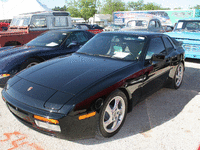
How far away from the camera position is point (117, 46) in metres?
3.45

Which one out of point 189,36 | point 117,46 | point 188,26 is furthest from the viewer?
point 188,26

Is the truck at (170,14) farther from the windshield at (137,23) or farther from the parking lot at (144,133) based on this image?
the parking lot at (144,133)

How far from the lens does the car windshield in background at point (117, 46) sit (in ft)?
10.7

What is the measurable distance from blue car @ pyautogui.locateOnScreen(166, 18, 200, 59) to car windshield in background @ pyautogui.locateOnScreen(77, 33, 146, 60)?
15.2 ft

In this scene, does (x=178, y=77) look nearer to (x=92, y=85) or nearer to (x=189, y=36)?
(x=92, y=85)

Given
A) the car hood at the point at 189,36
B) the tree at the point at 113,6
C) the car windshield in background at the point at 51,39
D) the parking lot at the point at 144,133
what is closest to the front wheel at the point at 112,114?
the parking lot at the point at 144,133

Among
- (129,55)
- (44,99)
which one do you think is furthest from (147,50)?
(44,99)

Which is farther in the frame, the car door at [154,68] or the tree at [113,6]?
the tree at [113,6]

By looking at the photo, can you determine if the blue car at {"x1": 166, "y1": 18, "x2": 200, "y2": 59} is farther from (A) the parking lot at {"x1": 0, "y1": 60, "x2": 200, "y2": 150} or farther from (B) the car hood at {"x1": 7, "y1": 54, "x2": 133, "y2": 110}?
(B) the car hood at {"x1": 7, "y1": 54, "x2": 133, "y2": 110}

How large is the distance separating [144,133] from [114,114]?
0.58m

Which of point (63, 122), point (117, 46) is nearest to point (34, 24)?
point (117, 46)

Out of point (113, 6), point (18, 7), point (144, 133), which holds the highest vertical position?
point (113, 6)

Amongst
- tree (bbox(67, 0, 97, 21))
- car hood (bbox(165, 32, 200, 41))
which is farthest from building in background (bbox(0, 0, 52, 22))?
tree (bbox(67, 0, 97, 21))

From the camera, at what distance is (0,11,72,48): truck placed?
7154 millimetres
